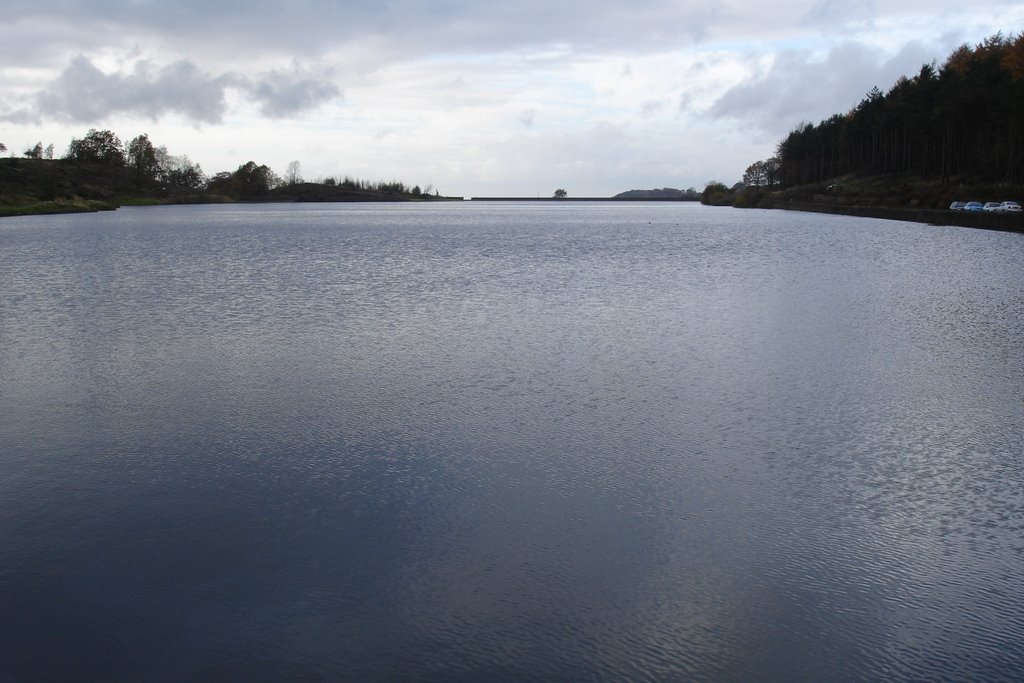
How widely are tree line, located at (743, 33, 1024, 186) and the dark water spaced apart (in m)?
47.5

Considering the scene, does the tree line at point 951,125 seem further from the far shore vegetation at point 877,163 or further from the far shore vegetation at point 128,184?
the far shore vegetation at point 128,184

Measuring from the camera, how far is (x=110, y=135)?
427 ft

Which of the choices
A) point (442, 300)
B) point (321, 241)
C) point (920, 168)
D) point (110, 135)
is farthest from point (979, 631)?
point (110, 135)

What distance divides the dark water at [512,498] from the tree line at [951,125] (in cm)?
4747

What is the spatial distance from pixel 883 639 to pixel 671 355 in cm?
706

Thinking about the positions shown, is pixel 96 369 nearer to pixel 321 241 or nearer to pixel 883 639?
pixel 883 639

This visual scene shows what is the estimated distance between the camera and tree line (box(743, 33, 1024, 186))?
54656 millimetres

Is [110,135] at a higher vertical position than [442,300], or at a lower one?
higher

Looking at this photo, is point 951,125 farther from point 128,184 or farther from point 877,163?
point 128,184

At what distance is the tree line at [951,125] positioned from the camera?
54.7 metres

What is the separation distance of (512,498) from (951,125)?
6448 cm

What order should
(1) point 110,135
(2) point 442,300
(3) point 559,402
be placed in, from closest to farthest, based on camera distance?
1. (3) point 559,402
2. (2) point 442,300
3. (1) point 110,135

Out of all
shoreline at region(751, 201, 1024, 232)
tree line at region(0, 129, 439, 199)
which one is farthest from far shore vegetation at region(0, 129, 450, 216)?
shoreline at region(751, 201, 1024, 232)

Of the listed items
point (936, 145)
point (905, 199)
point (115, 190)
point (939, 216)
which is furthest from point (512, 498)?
point (115, 190)
